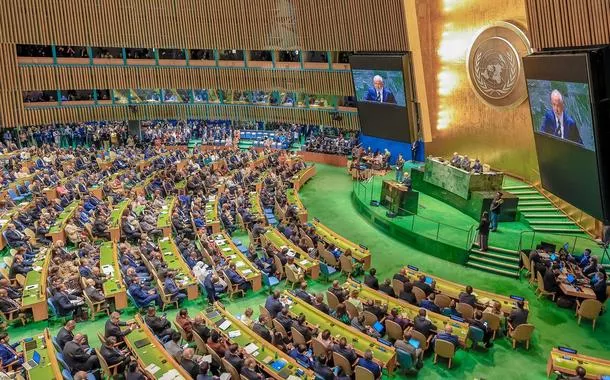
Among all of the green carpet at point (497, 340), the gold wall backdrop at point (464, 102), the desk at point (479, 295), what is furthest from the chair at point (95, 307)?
the gold wall backdrop at point (464, 102)

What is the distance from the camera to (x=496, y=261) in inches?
542

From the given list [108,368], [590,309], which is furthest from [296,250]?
[590,309]

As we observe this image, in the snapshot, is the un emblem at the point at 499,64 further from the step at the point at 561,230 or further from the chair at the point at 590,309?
the chair at the point at 590,309

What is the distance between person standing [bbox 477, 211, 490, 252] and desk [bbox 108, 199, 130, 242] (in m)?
10.4

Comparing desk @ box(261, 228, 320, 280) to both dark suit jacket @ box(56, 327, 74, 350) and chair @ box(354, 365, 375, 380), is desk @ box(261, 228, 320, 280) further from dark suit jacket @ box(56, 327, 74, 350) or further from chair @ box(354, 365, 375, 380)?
dark suit jacket @ box(56, 327, 74, 350)

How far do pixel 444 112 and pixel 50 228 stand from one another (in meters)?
15.3

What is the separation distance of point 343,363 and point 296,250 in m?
5.53

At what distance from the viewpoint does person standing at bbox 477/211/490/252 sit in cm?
1375

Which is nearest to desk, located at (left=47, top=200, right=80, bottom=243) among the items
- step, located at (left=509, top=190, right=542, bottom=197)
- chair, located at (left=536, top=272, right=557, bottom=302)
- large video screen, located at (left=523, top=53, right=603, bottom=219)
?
chair, located at (left=536, top=272, right=557, bottom=302)

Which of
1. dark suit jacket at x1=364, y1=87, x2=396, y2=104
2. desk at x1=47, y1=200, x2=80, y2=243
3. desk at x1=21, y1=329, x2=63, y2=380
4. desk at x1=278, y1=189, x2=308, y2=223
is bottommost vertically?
desk at x1=21, y1=329, x2=63, y2=380

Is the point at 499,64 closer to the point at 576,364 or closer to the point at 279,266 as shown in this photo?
the point at 279,266

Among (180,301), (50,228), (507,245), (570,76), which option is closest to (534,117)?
(570,76)

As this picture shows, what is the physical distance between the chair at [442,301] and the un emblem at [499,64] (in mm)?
9718

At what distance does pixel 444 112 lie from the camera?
2144 centimetres
